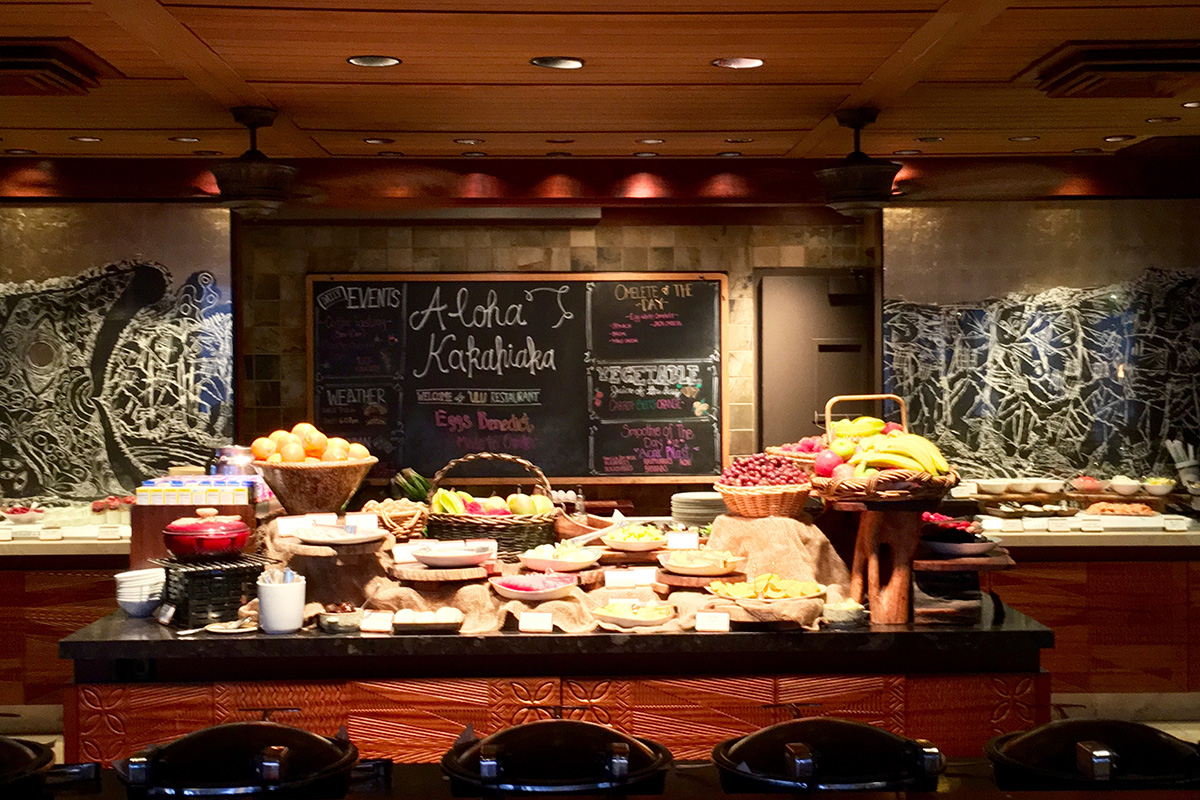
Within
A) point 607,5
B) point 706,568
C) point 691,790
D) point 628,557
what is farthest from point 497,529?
point 691,790

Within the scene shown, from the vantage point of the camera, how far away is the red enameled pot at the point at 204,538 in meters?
3.89

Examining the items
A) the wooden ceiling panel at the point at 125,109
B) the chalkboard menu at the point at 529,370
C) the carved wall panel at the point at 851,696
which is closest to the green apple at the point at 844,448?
the carved wall panel at the point at 851,696

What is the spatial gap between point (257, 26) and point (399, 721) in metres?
2.23

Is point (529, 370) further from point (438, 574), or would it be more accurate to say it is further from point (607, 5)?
point (607, 5)

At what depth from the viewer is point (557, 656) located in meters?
3.85

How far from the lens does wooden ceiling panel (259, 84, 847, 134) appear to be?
4.78 meters

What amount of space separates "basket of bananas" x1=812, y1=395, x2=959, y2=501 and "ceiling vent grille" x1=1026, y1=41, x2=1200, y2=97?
57.1 inches

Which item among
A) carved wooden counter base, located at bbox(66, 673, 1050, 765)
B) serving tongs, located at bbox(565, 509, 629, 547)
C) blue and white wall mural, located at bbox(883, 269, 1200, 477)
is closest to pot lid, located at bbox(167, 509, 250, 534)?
carved wooden counter base, located at bbox(66, 673, 1050, 765)

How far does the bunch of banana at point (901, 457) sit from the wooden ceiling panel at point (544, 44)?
1.34m

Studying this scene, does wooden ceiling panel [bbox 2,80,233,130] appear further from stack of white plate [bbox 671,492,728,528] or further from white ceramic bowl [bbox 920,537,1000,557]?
white ceramic bowl [bbox 920,537,1000,557]

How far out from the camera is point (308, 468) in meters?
4.25

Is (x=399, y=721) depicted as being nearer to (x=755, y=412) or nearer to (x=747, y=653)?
(x=747, y=653)

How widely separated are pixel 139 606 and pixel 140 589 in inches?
2.5

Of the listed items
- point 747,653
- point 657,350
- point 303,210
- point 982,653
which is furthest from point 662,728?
point 303,210
